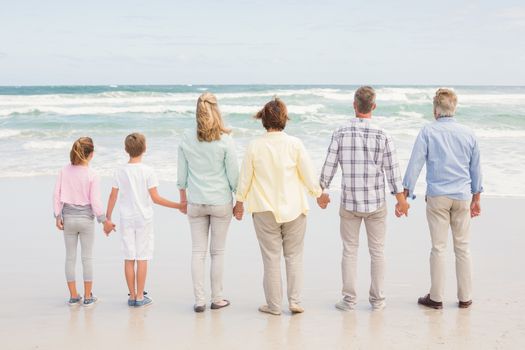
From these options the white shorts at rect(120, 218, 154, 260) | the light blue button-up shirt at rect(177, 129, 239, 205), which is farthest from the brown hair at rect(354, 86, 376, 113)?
the white shorts at rect(120, 218, 154, 260)

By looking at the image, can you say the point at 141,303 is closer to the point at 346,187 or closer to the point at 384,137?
the point at 346,187

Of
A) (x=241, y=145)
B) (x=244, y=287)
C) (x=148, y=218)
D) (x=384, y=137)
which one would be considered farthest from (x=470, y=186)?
(x=241, y=145)

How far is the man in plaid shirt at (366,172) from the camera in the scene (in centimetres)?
408

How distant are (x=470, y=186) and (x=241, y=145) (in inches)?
452

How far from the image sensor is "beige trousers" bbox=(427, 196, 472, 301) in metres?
4.26

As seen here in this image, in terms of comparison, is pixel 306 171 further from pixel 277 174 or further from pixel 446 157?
pixel 446 157

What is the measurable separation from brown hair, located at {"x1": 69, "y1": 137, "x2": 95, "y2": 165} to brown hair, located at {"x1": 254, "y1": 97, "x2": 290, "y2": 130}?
1205 mm

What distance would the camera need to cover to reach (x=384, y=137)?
4070mm

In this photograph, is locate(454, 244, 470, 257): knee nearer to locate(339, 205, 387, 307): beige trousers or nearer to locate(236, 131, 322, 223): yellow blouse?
locate(339, 205, 387, 307): beige trousers

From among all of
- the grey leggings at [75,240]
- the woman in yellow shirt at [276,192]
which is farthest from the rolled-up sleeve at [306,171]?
the grey leggings at [75,240]

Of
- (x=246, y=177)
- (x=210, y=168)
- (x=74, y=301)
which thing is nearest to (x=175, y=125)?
(x=74, y=301)

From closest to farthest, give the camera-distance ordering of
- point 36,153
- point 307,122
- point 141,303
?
point 141,303, point 36,153, point 307,122

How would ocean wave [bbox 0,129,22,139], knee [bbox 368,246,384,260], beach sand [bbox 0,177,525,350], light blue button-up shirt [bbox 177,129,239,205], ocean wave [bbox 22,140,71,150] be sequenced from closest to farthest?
beach sand [bbox 0,177,525,350] < light blue button-up shirt [bbox 177,129,239,205] < knee [bbox 368,246,384,260] < ocean wave [bbox 22,140,71,150] < ocean wave [bbox 0,129,22,139]

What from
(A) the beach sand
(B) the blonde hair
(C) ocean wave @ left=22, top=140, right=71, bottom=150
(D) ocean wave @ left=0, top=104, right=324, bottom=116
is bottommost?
(A) the beach sand
